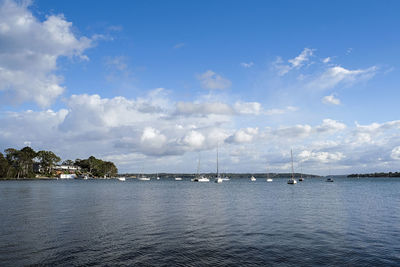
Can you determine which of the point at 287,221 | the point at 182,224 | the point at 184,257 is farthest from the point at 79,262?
the point at 287,221

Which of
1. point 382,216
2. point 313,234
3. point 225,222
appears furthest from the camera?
point 382,216

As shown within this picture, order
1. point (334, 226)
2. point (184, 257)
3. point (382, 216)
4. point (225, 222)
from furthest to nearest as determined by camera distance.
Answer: point (382, 216) < point (225, 222) < point (334, 226) < point (184, 257)

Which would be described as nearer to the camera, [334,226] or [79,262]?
[79,262]

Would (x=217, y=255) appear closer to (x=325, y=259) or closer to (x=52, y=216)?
(x=325, y=259)

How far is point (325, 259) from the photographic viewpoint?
22.0m

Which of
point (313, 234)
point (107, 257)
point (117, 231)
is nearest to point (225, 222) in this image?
point (313, 234)

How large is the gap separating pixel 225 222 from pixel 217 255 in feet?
52.5

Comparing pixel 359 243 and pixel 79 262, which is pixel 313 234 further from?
pixel 79 262

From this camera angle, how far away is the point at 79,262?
67.7 feet

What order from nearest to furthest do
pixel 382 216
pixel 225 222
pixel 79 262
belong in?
pixel 79 262, pixel 225 222, pixel 382 216

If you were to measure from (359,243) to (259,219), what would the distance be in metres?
15.6

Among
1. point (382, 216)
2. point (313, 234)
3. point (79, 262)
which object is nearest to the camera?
point (79, 262)

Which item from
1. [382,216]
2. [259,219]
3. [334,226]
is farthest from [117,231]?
[382,216]

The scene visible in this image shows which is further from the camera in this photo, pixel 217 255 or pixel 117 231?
pixel 117 231
